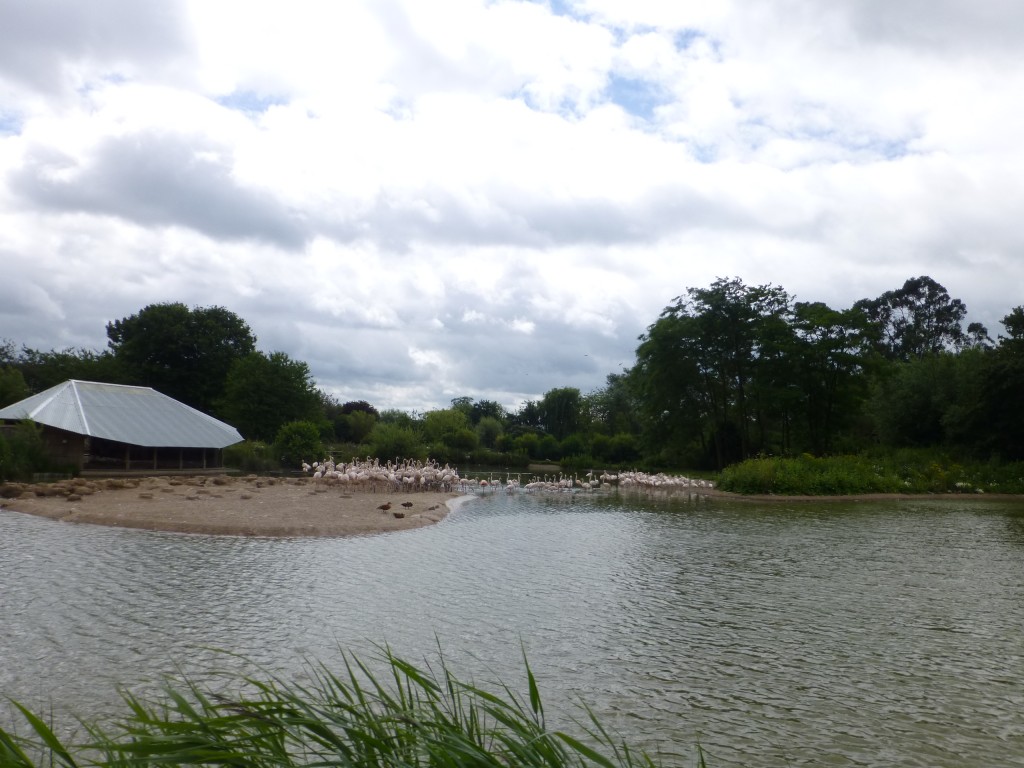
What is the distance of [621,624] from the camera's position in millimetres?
8492

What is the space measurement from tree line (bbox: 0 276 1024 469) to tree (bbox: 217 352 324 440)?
0.08 meters

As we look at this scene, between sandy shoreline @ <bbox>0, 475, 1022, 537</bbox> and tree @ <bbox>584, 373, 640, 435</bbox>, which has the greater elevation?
tree @ <bbox>584, 373, 640, 435</bbox>

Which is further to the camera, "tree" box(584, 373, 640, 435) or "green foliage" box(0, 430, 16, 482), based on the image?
"tree" box(584, 373, 640, 435)

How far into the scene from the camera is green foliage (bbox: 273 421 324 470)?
38031 mm

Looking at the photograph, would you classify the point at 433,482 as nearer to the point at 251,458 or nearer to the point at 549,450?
the point at 251,458

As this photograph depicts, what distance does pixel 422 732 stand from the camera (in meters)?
3.15

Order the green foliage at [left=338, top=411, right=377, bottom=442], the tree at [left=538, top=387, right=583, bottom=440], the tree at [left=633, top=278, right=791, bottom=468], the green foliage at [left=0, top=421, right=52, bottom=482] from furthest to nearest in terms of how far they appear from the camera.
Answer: the tree at [left=538, top=387, right=583, bottom=440]
the green foliage at [left=338, top=411, right=377, bottom=442]
the tree at [left=633, top=278, right=791, bottom=468]
the green foliage at [left=0, top=421, right=52, bottom=482]

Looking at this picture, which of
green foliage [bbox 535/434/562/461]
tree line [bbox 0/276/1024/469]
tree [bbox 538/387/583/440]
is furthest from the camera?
tree [bbox 538/387/583/440]

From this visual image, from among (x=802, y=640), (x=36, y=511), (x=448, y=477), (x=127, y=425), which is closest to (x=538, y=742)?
(x=802, y=640)

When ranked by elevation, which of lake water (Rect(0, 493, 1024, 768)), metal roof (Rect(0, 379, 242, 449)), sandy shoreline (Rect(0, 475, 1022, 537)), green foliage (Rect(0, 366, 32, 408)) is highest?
green foliage (Rect(0, 366, 32, 408))

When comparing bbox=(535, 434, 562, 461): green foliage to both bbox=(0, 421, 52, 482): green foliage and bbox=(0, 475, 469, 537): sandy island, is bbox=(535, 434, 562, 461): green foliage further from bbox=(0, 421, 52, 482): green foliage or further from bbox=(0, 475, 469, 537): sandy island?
bbox=(0, 421, 52, 482): green foliage

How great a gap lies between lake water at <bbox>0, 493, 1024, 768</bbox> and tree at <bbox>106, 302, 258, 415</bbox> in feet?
136

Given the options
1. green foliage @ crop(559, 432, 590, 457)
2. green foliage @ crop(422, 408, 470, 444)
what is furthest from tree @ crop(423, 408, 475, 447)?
green foliage @ crop(559, 432, 590, 457)

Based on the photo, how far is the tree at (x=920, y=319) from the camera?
66.2 metres
